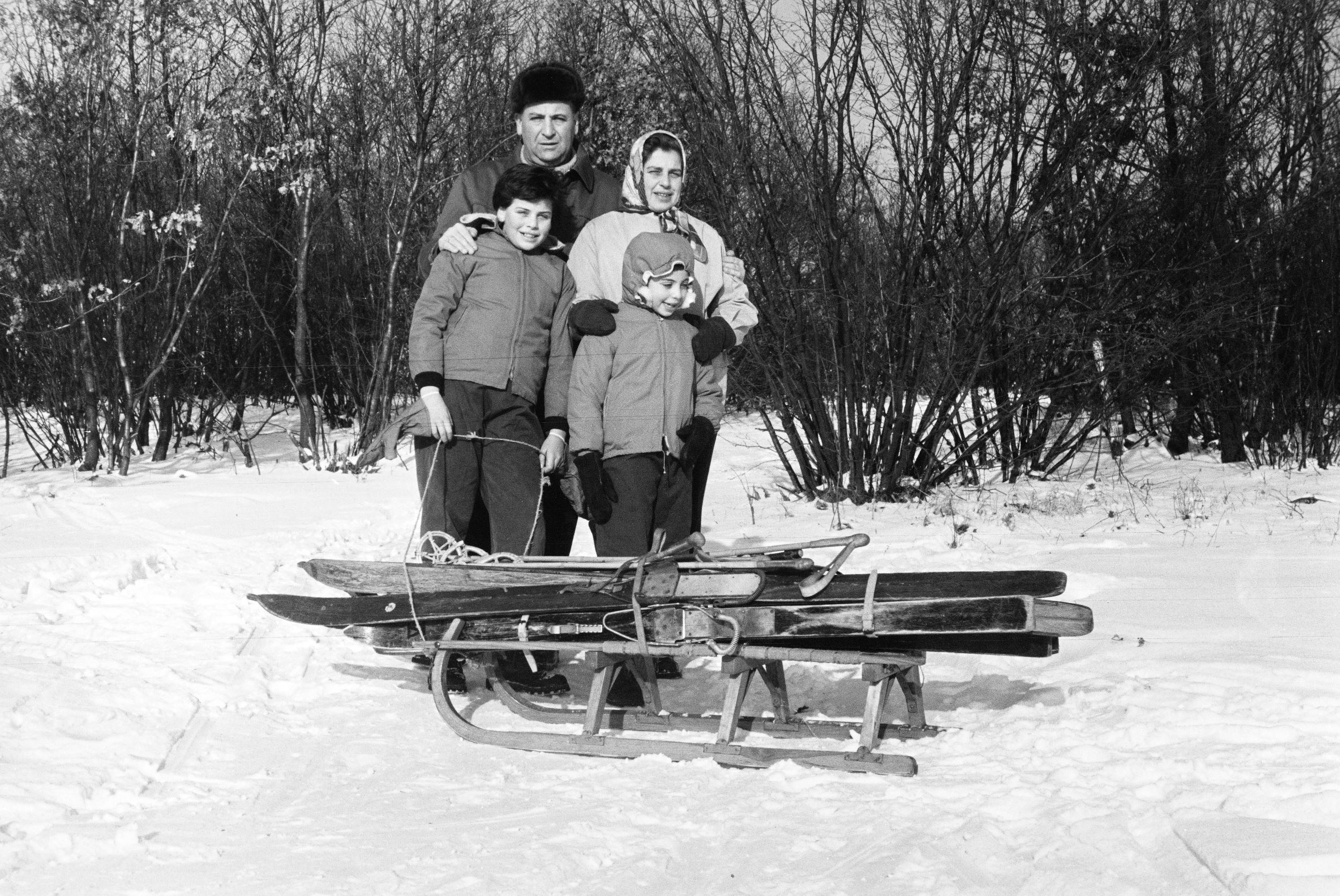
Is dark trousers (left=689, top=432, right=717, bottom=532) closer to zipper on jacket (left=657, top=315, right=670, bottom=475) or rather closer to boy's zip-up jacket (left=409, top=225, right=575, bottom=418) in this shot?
zipper on jacket (left=657, top=315, right=670, bottom=475)

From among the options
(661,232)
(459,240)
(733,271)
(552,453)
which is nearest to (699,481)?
(552,453)

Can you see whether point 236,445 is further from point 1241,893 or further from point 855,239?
point 1241,893

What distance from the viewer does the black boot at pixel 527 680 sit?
4.21 m

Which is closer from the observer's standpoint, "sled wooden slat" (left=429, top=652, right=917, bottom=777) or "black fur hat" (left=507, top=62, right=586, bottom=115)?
"sled wooden slat" (left=429, top=652, right=917, bottom=777)

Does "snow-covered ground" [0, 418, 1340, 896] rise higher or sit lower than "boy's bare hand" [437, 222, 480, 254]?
lower

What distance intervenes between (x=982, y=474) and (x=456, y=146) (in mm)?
7393

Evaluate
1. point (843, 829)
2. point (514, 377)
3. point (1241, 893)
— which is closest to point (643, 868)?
point (843, 829)

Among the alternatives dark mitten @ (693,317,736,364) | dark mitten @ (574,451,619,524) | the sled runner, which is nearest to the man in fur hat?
dark mitten @ (693,317,736,364)

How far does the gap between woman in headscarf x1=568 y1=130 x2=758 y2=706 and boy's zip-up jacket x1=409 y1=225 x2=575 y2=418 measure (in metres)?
0.17

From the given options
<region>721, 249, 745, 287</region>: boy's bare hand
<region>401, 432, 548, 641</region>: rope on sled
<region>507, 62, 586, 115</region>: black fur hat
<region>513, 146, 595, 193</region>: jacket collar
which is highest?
<region>507, 62, 586, 115</region>: black fur hat

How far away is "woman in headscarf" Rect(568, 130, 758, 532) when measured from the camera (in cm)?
422

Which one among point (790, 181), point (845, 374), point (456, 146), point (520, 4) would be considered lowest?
point (845, 374)

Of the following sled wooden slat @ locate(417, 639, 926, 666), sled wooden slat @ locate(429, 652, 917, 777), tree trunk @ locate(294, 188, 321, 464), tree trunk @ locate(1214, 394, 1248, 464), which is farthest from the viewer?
tree trunk @ locate(294, 188, 321, 464)

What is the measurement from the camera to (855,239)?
8.25m
